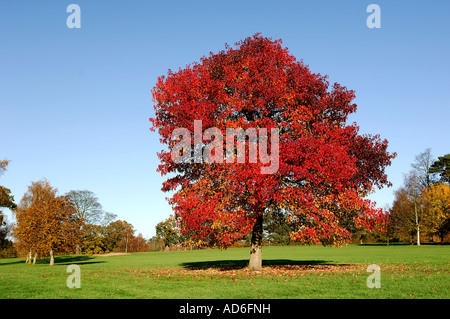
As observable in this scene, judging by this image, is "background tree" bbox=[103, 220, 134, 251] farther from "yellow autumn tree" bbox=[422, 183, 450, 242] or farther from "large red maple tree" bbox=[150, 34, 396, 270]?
"large red maple tree" bbox=[150, 34, 396, 270]

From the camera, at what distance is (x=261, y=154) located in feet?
58.9

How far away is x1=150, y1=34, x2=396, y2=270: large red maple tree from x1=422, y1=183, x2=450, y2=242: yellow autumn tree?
2118 inches

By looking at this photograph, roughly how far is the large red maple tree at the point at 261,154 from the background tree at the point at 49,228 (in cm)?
1912

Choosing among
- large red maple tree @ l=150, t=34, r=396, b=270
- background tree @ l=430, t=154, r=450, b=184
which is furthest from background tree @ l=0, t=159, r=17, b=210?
background tree @ l=430, t=154, r=450, b=184

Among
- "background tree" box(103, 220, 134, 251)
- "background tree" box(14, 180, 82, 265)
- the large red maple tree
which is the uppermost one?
the large red maple tree

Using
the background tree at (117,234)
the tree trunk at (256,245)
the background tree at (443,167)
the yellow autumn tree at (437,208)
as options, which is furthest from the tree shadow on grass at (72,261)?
the background tree at (443,167)

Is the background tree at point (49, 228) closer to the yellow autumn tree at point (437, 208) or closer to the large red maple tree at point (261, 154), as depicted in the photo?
the large red maple tree at point (261, 154)

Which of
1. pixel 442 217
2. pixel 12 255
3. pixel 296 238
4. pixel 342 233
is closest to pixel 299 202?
pixel 296 238

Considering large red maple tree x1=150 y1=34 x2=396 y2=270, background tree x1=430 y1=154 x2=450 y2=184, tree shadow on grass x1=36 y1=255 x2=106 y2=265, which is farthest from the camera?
background tree x1=430 y1=154 x2=450 y2=184

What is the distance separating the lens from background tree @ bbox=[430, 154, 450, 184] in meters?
85.7

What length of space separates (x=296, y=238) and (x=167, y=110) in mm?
9933

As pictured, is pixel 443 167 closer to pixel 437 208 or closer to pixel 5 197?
pixel 437 208

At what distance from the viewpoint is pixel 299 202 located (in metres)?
19.4

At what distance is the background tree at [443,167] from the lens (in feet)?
281
